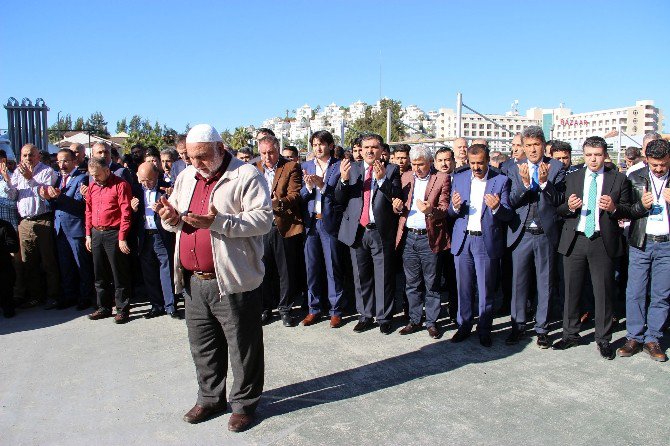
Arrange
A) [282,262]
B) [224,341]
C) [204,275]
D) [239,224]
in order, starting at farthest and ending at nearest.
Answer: [282,262] → [224,341] → [204,275] → [239,224]

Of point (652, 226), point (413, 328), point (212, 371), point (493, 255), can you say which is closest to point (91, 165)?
point (212, 371)

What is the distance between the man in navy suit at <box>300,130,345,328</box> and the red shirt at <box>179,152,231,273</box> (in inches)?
85.5

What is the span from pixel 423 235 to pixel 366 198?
28.6 inches

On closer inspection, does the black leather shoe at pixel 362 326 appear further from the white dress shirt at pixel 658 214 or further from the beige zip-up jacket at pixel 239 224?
the white dress shirt at pixel 658 214

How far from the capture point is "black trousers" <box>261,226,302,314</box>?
19.7 feet

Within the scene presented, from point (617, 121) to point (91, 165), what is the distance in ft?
342

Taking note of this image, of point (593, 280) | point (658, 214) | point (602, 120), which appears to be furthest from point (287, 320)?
point (602, 120)

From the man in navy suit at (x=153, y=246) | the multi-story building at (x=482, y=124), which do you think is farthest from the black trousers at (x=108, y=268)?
the multi-story building at (x=482, y=124)

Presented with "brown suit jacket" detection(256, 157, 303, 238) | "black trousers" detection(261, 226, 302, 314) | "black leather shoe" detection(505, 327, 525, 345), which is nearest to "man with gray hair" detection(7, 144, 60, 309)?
"black trousers" detection(261, 226, 302, 314)

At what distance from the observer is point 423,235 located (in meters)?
5.53

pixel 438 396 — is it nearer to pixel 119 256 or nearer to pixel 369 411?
pixel 369 411

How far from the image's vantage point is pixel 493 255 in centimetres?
516

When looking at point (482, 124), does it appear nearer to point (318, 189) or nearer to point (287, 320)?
point (318, 189)

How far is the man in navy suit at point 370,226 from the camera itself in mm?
5570
